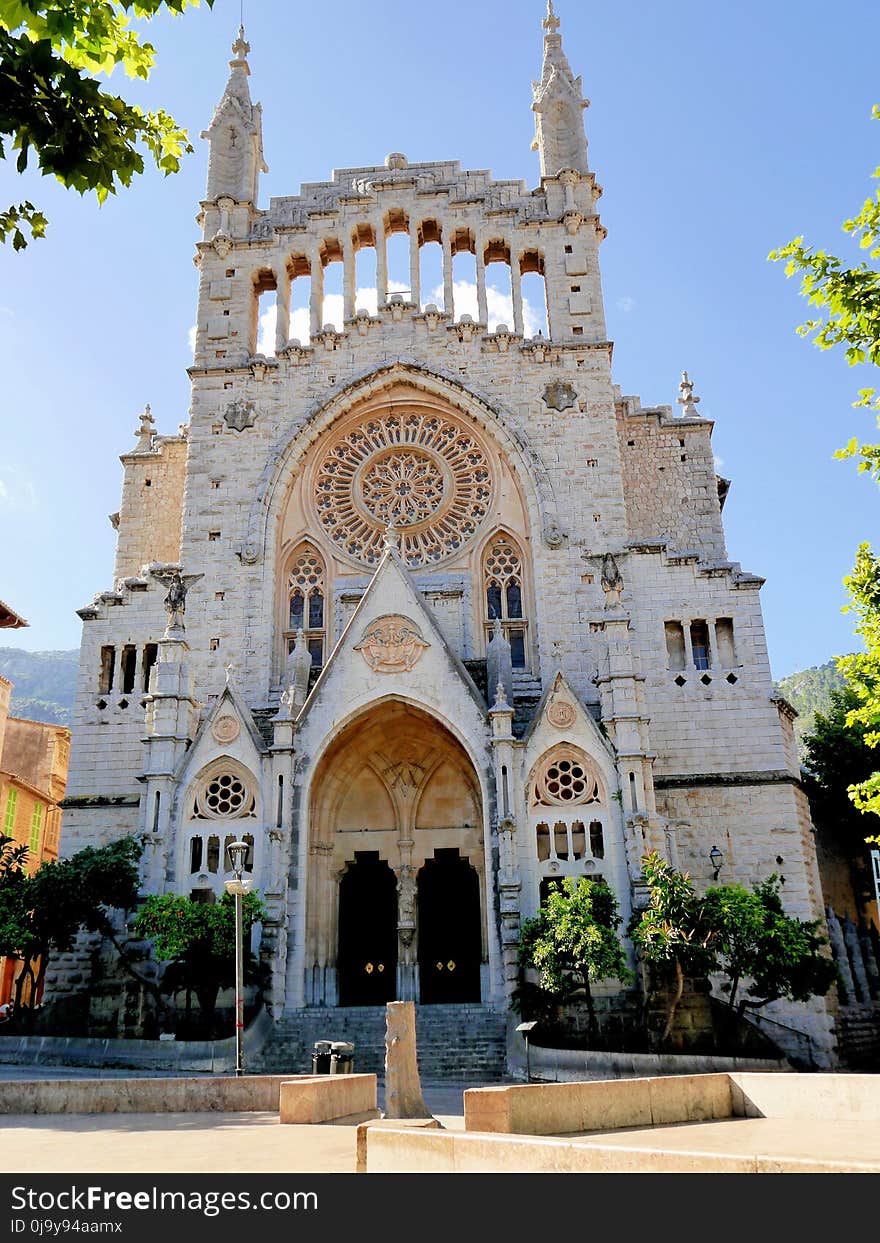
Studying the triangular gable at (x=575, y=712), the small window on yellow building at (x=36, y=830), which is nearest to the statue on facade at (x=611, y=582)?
the triangular gable at (x=575, y=712)

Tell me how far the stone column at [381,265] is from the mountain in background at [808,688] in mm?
71880

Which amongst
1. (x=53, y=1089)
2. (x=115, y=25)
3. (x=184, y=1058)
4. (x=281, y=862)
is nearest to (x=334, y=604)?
(x=281, y=862)

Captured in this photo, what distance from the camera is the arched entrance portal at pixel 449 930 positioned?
26375 millimetres

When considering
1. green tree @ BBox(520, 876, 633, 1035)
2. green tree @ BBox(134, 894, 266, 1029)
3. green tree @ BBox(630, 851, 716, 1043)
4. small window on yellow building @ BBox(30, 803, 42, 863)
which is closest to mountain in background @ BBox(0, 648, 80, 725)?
small window on yellow building @ BBox(30, 803, 42, 863)

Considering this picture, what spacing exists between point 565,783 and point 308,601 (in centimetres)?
979

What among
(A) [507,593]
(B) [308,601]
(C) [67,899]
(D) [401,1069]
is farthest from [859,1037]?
(D) [401,1069]

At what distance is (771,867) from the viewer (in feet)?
87.8

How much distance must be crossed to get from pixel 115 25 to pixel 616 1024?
20855mm

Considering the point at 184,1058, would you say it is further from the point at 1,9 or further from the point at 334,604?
the point at 1,9

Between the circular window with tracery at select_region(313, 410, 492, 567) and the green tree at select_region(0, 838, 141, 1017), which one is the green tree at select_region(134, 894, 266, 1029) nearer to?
the green tree at select_region(0, 838, 141, 1017)

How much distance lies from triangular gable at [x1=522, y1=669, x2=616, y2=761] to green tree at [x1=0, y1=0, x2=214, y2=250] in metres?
18.4

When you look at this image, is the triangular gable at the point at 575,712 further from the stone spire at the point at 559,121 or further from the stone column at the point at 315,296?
the stone spire at the point at 559,121
